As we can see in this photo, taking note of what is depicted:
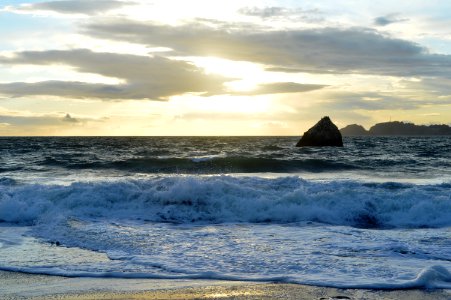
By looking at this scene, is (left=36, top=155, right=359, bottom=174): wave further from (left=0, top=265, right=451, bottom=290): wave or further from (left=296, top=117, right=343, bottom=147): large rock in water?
(left=296, top=117, right=343, bottom=147): large rock in water

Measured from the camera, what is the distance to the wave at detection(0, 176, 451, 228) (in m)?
14.7

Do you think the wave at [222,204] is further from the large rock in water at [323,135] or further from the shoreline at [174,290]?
the large rock in water at [323,135]

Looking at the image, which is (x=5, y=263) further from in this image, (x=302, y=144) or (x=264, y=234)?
(x=302, y=144)

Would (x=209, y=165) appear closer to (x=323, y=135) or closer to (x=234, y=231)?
(x=234, y=231)

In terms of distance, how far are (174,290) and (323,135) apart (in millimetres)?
47096

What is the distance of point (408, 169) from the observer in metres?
28.8

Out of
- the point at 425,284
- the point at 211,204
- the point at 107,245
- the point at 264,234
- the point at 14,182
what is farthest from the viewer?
the point at 14,182

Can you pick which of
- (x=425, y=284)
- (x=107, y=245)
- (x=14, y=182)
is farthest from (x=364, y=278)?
(x=14, y=182)

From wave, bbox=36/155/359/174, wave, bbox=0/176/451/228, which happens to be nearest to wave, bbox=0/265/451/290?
wave, bbox=0/176/451/228

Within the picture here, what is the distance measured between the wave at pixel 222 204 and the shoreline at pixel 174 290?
682 cm

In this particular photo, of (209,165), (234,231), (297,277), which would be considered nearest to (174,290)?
(297,277)

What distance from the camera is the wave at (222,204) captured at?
1472cm

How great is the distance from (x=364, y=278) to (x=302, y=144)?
47.2m

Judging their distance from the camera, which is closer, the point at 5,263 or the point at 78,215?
the point at 5,263
